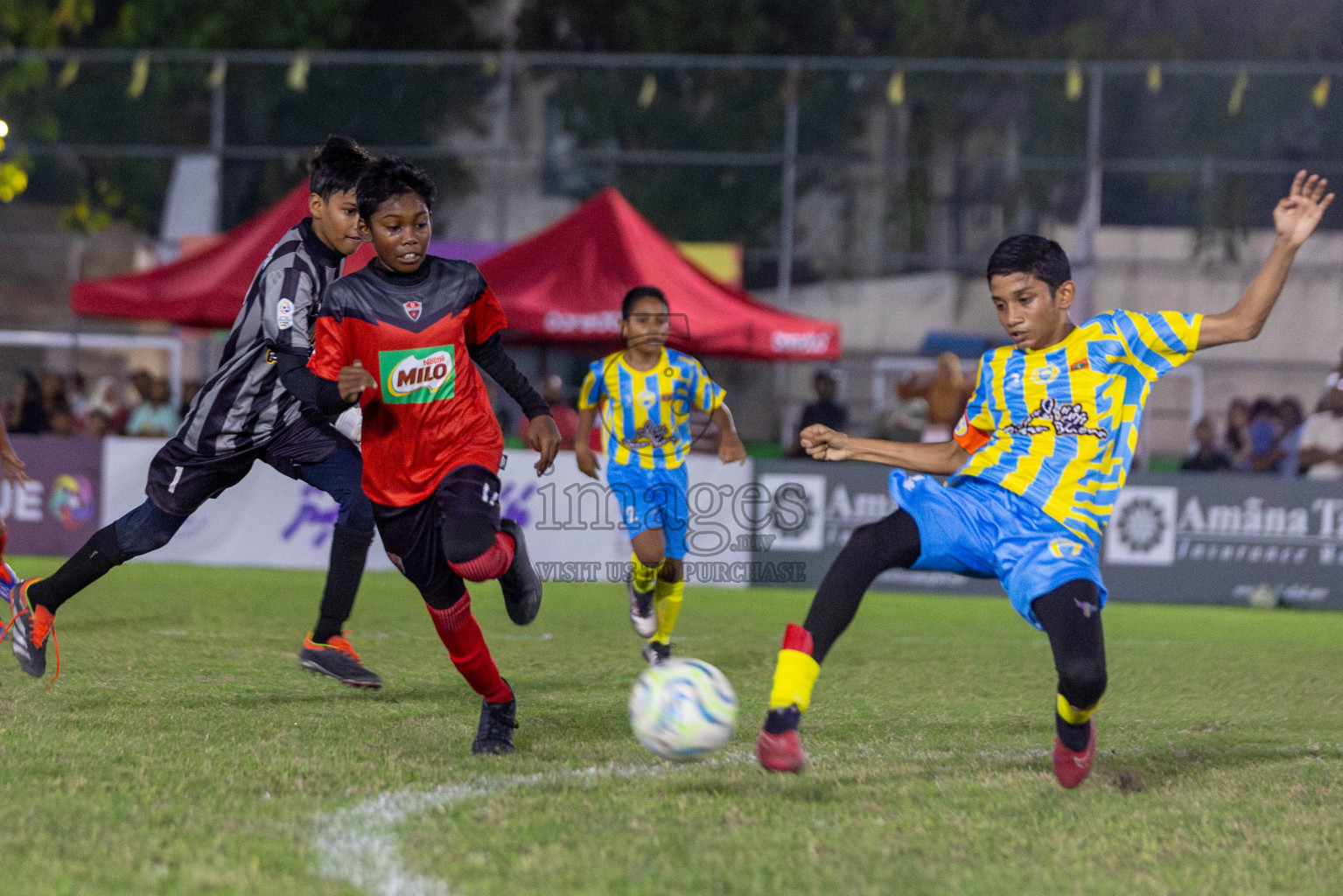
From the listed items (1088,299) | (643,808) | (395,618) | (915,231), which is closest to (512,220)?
(915,231)

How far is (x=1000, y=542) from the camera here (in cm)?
398

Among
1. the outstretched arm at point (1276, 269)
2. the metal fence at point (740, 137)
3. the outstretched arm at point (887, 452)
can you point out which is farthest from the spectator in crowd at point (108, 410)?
the outstretched arm at point (1276, 269)

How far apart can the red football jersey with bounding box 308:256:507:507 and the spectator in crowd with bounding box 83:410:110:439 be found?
1024 centimetres

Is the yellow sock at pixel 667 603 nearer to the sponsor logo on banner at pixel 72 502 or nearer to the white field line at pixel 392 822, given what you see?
the white field line at pixel 392 822

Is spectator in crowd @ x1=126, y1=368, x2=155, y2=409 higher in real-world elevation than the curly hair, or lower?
lower

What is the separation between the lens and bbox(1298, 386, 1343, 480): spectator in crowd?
38.5ft

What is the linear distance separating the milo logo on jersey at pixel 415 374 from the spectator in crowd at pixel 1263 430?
10195 millimetres

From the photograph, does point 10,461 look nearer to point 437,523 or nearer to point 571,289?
point 437,523

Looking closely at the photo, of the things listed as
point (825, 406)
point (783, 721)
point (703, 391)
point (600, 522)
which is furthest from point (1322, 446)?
point (783, 721)

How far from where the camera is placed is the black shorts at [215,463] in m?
5.36

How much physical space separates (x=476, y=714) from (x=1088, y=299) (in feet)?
43.5

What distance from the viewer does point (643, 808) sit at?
3.59m

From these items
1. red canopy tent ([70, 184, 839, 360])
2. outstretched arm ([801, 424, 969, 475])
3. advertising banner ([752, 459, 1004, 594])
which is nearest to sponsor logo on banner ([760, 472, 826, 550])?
advertising banner ([752, 459, 1004, 594])

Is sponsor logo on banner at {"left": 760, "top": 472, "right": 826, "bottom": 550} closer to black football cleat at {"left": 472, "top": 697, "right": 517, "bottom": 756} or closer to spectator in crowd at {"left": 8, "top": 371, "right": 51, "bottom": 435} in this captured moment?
black football cleat at {"left": 472, "top": 697, "right": 517, "bottom": 756}
